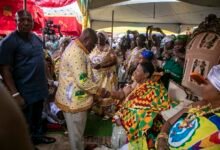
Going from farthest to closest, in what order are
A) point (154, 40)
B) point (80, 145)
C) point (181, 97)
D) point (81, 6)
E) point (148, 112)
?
point (154, 40) → point (81, 6) → point (80, 145) → point (181, 97) → point (148, 112)

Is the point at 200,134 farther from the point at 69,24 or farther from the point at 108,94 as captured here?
the point at 69,24

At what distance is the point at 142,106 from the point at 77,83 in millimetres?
873

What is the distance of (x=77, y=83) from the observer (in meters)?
4.16

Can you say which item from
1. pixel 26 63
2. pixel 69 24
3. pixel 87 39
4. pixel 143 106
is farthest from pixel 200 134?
pixel 69 24

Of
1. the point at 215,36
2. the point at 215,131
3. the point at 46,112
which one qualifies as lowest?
the point at 46,112

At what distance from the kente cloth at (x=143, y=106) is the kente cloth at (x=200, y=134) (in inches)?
37.0

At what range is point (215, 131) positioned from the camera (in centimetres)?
248

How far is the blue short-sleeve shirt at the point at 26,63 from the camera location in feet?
13.2

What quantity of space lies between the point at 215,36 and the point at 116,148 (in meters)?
1.54

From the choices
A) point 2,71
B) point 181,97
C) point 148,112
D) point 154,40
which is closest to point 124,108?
point 148,112

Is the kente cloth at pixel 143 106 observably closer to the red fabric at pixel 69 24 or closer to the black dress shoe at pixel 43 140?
the black dress shoe at pixel 43 140

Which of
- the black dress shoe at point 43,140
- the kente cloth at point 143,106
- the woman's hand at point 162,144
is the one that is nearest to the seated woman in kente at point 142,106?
the kente cloth at point 143,106

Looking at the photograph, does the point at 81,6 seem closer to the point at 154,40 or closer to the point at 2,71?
the point at 2,71

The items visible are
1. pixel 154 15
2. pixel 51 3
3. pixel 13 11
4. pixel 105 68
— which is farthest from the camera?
pixel 154 15
